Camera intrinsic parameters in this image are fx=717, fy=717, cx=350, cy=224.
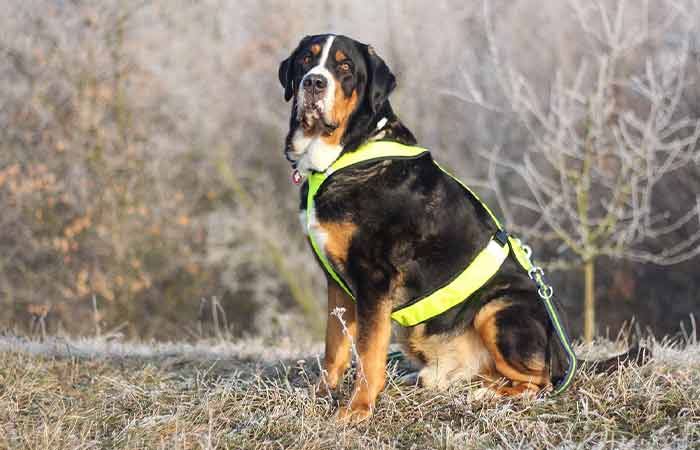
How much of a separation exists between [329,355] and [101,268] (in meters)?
13.1

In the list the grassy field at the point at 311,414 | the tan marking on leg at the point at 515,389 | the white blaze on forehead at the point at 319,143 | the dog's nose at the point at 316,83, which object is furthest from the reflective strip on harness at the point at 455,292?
the dog's nose at the point at 316,83

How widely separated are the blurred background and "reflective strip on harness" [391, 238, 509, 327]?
9.16m

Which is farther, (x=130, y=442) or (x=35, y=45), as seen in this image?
(x=35, y=45)

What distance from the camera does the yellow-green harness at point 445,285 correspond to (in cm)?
372

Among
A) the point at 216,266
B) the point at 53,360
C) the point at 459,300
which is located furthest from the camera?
the point at 216,266

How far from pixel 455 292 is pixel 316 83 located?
1.31 meters

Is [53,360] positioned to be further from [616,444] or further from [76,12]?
[76,12]

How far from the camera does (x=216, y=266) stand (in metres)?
18.8

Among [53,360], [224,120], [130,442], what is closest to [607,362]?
[130,442]

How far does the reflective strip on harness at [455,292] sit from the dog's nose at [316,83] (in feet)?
3.99

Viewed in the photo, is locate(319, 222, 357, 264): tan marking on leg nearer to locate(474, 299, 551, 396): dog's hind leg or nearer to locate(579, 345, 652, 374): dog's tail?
locate(474, 299, 551, 396): dog's hind leg

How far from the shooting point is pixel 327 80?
3.78m

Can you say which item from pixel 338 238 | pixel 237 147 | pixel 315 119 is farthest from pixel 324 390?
pixel 237 147

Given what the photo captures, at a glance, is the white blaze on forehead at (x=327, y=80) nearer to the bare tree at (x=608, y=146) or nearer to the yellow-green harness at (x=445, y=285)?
the yellow-green harness at (x=445, y=285)
